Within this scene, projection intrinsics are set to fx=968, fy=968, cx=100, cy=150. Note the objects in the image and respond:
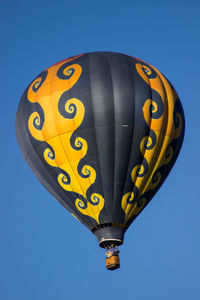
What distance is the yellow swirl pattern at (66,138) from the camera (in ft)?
87.1

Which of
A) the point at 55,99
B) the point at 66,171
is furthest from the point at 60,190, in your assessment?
the point at 55,99

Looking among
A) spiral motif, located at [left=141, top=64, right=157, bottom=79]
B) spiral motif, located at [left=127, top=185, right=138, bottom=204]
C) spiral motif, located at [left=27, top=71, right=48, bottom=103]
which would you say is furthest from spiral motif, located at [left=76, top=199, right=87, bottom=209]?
spiral motif, located at [left=141, top=64, right=157, bottom=79]

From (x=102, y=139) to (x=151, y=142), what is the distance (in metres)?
1.39

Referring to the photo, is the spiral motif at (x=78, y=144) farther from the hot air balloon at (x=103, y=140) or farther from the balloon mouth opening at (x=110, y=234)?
the balloon mouth opening at (x=110, y=234)

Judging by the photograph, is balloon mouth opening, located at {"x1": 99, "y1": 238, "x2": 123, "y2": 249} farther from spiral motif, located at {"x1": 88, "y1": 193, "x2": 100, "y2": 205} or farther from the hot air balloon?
spiral motif, located at {"x1": 88, "y1": 193, "x2": 100, "y2": 205}

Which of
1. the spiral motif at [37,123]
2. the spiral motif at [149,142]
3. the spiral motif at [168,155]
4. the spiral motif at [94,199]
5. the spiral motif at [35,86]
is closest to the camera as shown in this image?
the spiral motif at [94,199]

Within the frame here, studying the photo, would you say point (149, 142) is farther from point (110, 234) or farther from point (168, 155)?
point (110, 234)

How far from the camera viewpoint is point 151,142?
2680 centimetres

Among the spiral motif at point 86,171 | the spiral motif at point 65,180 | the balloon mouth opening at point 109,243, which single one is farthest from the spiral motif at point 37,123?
the balloon mouth opening at point 109,243

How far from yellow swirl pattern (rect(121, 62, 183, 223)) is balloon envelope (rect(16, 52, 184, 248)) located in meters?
→ 0.03

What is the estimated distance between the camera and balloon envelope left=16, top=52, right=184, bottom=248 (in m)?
26.5

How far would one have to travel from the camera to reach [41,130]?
88.7 ft

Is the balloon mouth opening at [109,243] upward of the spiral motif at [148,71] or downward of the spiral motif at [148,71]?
downward

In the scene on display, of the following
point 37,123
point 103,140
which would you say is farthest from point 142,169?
point 37,123
